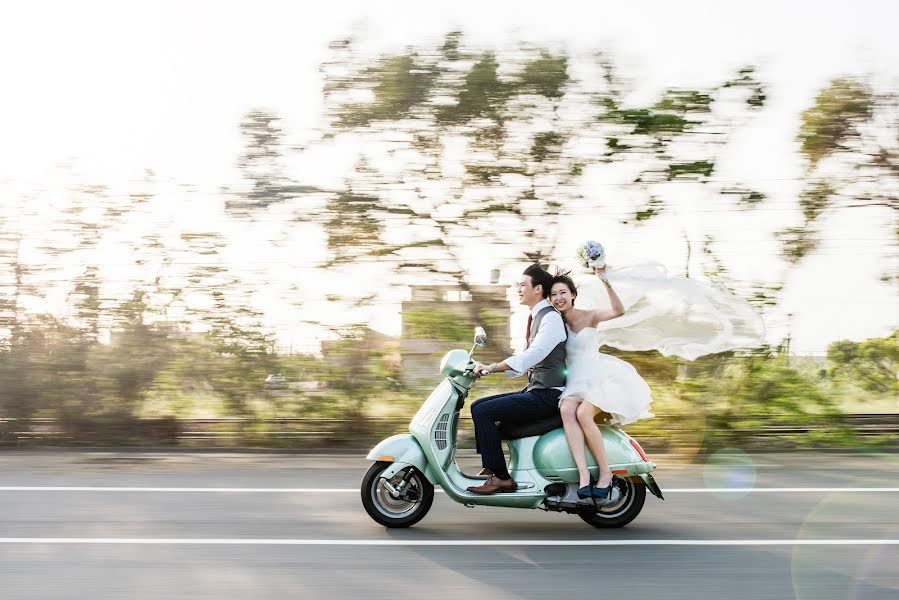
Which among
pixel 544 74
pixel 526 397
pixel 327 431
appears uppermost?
pixel 544 74

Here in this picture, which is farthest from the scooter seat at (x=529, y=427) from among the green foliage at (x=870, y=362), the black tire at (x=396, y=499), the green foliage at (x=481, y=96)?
the green foliage at (x=870, y=362)

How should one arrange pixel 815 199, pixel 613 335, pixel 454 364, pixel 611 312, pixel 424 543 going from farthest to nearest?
pixel 815 199
pixel 613 335
pixel 611 312
pixel 454 364
pixel 424 543

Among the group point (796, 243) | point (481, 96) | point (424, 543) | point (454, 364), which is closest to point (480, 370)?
point (454, 364)

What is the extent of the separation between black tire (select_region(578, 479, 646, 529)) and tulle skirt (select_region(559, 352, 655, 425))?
1.63 feet

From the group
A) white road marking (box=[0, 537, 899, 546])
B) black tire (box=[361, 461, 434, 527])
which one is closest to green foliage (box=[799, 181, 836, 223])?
white road marking (box=[0, 537, 899, 546])

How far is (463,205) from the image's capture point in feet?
39.4

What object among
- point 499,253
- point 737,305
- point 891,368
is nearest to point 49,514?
point 499,253

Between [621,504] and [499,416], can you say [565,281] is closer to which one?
[499,416]

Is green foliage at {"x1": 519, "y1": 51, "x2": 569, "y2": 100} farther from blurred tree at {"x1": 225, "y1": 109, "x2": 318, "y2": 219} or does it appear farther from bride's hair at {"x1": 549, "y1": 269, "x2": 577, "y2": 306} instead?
bride's hair at {"x1": 549, "y1": 269, "x2": 577, "y2": 306}

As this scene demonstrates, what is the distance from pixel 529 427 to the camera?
6.48 m

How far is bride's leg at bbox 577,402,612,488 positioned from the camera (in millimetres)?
6316

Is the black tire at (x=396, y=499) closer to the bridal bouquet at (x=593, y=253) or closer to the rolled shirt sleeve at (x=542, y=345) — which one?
the rolled shirt sleeve at (x=542, y=345)

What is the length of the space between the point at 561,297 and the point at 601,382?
66 cm

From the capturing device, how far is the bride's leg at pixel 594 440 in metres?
6.32
